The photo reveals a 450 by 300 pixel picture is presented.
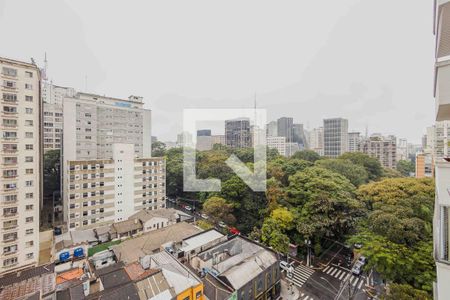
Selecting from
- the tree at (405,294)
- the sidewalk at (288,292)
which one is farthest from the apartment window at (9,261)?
the tree at (405,294)

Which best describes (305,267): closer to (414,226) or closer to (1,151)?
(414,226)

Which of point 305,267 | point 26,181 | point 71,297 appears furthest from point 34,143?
point 305,267

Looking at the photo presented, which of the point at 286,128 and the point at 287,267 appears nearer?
the point at 287,267

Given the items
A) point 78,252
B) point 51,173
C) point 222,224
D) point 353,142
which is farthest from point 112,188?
point 353,142

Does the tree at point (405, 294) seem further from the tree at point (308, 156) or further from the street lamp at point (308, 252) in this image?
the tree at point (308, 156)

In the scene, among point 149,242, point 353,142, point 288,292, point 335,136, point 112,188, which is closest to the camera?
point 288,292

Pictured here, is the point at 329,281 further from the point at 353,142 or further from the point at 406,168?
the point at 353,142
